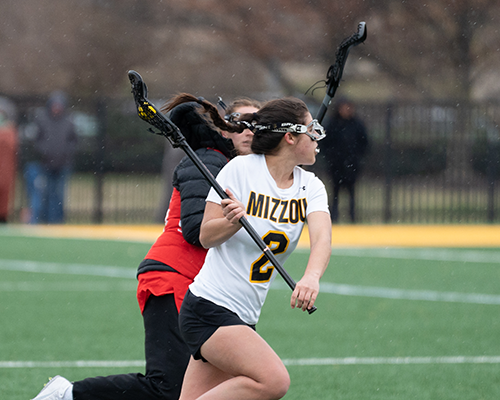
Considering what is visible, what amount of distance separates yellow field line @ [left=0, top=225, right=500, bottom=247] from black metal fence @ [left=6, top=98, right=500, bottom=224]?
1349 millimetres

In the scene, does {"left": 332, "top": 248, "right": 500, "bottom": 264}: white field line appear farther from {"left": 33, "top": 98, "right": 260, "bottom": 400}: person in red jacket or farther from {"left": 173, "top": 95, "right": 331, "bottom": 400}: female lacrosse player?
{"left": 173, "top": 95, "right": 331, "bottom": 400}: female lacrosse player

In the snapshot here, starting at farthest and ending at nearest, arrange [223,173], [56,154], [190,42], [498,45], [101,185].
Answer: [190,42], [498,45], [101,185], [56,154], [223,173]

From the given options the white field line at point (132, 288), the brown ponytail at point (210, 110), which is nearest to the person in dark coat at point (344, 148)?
the white field line at point (132, 288)

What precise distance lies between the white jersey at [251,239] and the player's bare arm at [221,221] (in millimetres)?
54

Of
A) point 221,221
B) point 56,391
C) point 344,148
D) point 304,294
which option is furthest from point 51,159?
point 304,294

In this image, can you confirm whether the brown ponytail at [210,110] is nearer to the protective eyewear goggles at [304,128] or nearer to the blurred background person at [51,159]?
the protective eyewear goggles at [304,128]

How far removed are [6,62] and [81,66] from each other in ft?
9.43

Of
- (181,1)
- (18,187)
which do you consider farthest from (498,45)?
(18,187)

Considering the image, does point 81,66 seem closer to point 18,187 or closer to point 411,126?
point 18,187

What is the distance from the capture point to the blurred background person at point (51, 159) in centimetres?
1752

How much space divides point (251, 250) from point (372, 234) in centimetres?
1319

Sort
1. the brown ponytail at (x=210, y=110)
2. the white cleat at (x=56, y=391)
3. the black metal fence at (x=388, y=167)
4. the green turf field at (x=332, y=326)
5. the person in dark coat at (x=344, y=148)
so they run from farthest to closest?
the black metal fence at (x=388, y=167) < the person in dark coat at (x=344, y=148) < the green turf field at (x=332, y=326) < the white cleat at (x=56, y=391) < the brown ponytail at (x=210, y=110)

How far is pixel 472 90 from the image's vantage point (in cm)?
2591

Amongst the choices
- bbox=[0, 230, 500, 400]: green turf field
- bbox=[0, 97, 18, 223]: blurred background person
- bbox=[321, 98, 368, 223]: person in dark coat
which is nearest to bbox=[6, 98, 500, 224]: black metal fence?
bbox=[0, 97, 18, 223]: blurred background person
